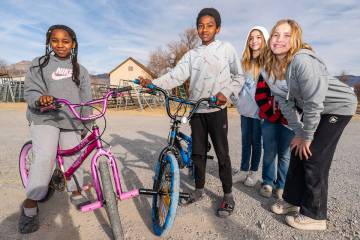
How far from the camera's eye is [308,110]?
242 centimetres

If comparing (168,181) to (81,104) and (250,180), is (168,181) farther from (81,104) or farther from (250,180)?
(250,180)

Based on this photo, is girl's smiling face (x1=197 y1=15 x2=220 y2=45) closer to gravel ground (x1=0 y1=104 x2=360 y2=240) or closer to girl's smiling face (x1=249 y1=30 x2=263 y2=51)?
girl's smiling face (x1=249 y1=30 x2=263 y2=51)

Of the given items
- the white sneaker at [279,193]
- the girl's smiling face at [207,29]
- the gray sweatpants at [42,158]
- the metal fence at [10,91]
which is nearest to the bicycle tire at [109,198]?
the gray sweatpants at [42,158]

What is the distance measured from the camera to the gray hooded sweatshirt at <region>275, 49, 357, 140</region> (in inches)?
92.8

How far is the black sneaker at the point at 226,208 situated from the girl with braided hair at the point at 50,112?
176cm

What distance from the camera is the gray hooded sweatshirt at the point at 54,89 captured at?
284 cm

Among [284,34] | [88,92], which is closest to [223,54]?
[284,34]

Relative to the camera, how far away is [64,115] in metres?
3.02

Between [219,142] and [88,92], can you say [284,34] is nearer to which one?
[219,142]

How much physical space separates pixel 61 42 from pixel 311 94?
7.94ft

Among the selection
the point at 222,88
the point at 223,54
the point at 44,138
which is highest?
the point at 223,54

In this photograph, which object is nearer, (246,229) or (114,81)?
(246,229)

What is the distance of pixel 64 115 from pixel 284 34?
2.33m

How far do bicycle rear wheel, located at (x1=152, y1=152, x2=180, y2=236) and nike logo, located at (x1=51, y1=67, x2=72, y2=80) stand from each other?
4.35 ft
